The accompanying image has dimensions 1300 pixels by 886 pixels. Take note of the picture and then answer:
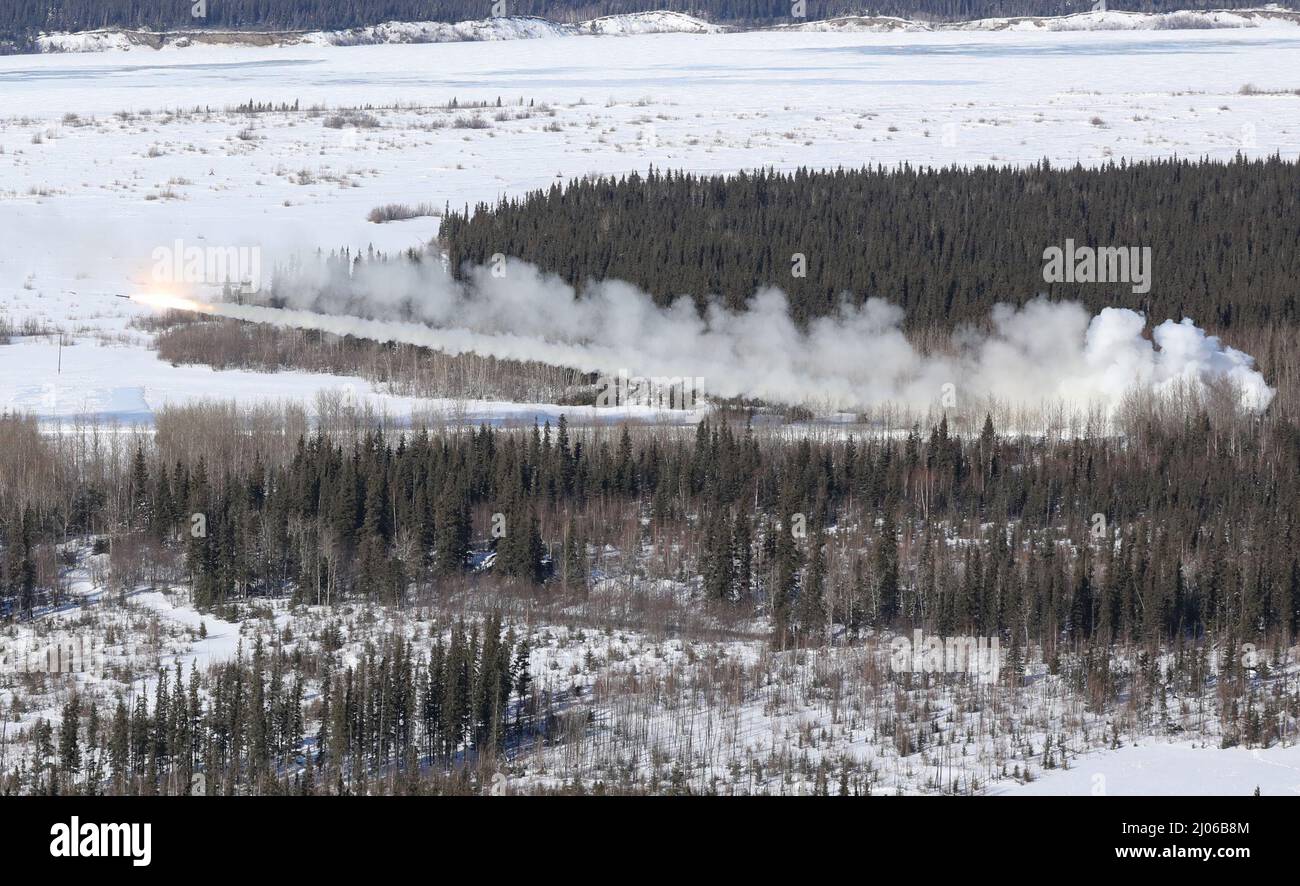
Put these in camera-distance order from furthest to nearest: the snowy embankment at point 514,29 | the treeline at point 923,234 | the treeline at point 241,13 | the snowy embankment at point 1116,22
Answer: the snowy embankment at point 1116,22, the treeline at point 241,13, the snowy embankment at point 514,29, the treeline at point 923,234

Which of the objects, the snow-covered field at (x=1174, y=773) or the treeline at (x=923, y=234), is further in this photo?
the treeline at (x=923, y=234)

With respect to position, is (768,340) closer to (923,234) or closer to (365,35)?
(923,234)

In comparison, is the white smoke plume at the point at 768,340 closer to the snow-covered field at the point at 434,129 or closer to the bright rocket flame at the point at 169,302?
the bright rocket flame at the point at 169,302

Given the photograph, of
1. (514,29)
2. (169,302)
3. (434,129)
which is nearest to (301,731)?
(169,302)

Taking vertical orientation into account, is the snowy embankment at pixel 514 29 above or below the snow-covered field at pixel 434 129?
above

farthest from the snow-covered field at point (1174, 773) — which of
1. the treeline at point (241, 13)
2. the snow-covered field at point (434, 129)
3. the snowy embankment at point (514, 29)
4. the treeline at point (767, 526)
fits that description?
the treeline at point (241, 13)

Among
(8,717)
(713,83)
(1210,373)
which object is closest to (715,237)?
(1210,373)

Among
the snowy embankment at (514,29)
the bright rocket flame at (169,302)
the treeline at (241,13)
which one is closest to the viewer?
the bright rocket flame at (169,302)

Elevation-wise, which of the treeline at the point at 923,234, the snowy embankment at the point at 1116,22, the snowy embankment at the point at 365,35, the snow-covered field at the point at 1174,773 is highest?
the snowy embankment at the point at 1116,22
